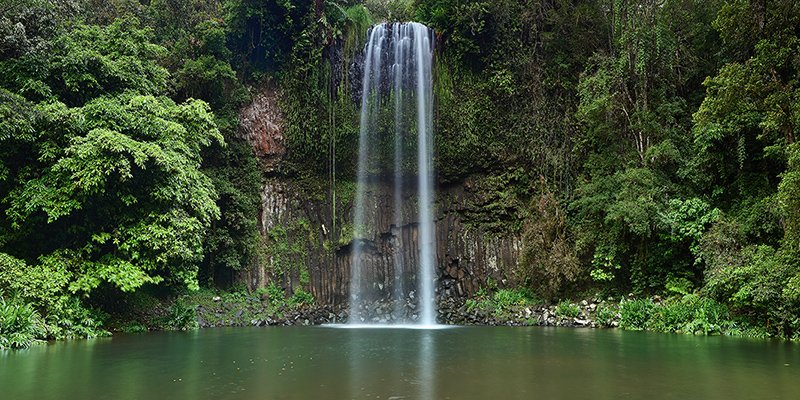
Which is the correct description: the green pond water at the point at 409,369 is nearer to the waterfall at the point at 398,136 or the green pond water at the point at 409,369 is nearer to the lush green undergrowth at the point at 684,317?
the lush green undergrowth at the point at 684,317

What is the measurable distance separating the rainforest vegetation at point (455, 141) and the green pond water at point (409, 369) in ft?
7.99

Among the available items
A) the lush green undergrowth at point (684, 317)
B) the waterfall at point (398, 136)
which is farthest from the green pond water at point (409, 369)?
the waterfall at point (398, 136)

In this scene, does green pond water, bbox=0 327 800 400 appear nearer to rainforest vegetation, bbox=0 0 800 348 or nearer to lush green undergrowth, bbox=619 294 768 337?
lush green undergrowth, bbox=619 294 768 337

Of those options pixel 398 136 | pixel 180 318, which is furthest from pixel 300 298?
pixel 398 136

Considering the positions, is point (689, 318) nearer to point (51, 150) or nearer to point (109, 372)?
point (109, 372)

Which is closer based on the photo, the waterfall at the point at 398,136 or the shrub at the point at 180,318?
the shrub at the point at 180,318

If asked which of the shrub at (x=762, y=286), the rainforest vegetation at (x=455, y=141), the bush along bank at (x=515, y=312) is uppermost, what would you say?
the rainforest vegetation at (x=455, y=141)

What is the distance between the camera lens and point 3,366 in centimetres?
780

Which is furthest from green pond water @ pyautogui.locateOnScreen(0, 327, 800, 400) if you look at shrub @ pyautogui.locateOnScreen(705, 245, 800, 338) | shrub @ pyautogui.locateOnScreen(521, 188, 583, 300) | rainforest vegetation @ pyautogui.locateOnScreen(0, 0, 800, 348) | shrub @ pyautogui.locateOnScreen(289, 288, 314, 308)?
shrub @ pyautogui.locateOnScreen(289, 288, 314, 308)

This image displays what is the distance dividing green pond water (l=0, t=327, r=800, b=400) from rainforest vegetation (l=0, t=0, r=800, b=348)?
7.99 feet

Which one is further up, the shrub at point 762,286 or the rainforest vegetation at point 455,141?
the rainforest vegetation at point 455,141

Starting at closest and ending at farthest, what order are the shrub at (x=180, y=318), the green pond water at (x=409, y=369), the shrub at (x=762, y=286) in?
the green pond water at (x=409, y=369), the shrub at (x=762, y=286), the shrub at (x=180, y=318)

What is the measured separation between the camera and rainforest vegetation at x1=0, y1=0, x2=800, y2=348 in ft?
40.8

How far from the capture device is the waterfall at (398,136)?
2055 centimetres
